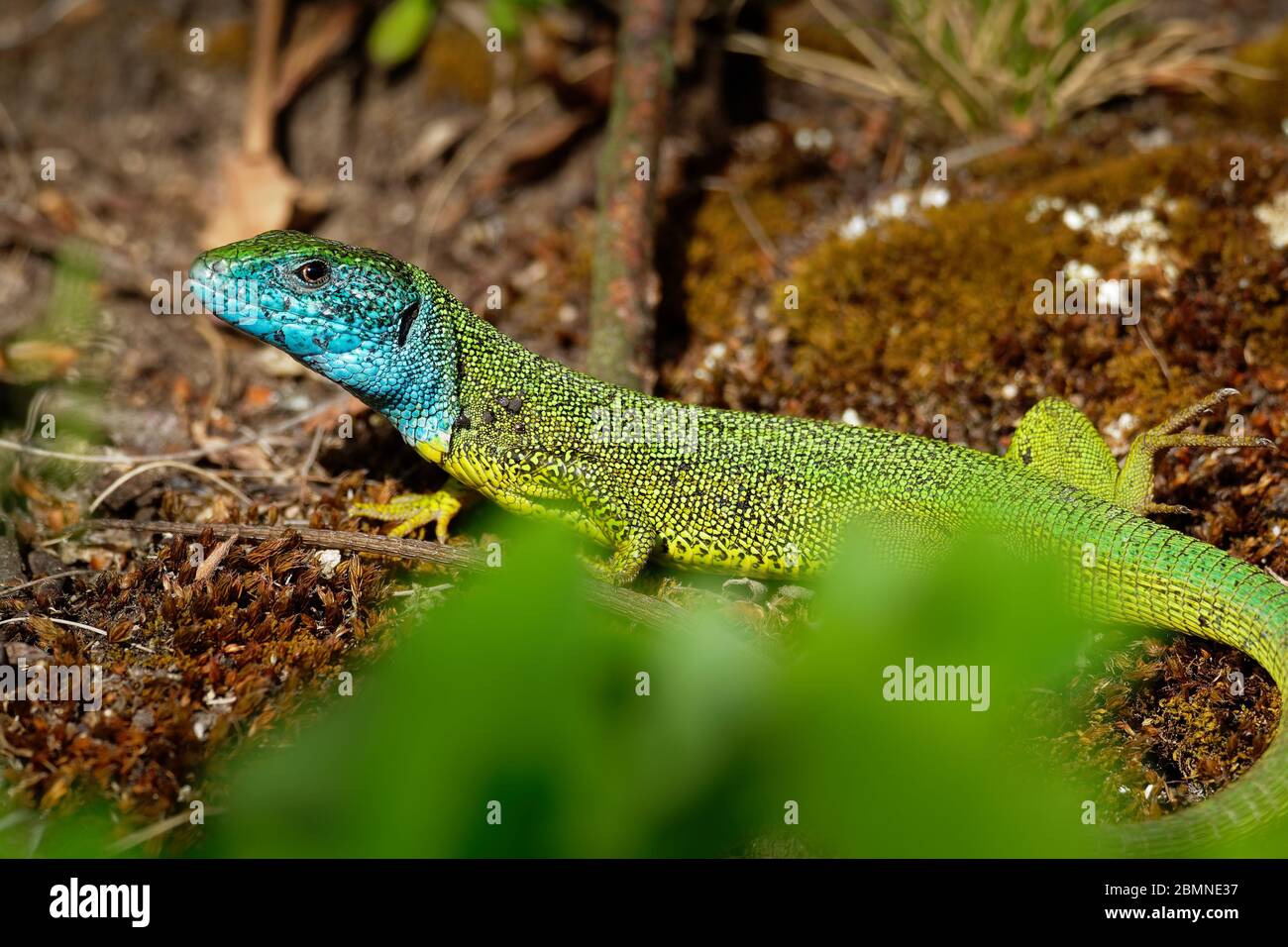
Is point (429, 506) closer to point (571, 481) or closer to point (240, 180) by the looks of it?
point (571, 481)

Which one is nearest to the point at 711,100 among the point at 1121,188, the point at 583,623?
the point at 1121,188

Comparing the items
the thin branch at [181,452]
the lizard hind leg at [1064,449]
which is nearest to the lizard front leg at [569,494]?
the thin branch at [181,452]

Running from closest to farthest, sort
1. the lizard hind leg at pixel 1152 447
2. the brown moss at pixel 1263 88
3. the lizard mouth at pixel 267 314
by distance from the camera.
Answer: the lizard mouth at pixel 267 314 < the lizard hind leg at pixel 1152 447 < the brown moss at pixel 1263 88

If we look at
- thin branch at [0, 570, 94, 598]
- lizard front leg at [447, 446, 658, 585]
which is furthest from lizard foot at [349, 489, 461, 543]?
thin branch at [0, 570, 94, 598]

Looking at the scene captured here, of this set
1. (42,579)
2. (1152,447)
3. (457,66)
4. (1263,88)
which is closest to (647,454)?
(1152,447)

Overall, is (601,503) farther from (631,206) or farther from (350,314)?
(631,206)

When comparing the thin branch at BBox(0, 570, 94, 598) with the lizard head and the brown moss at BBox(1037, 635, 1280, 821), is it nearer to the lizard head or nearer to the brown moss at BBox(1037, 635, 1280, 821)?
the lizard head

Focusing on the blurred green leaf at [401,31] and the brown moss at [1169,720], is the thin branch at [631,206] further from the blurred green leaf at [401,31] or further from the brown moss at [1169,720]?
the brown moss at [1169,720]
